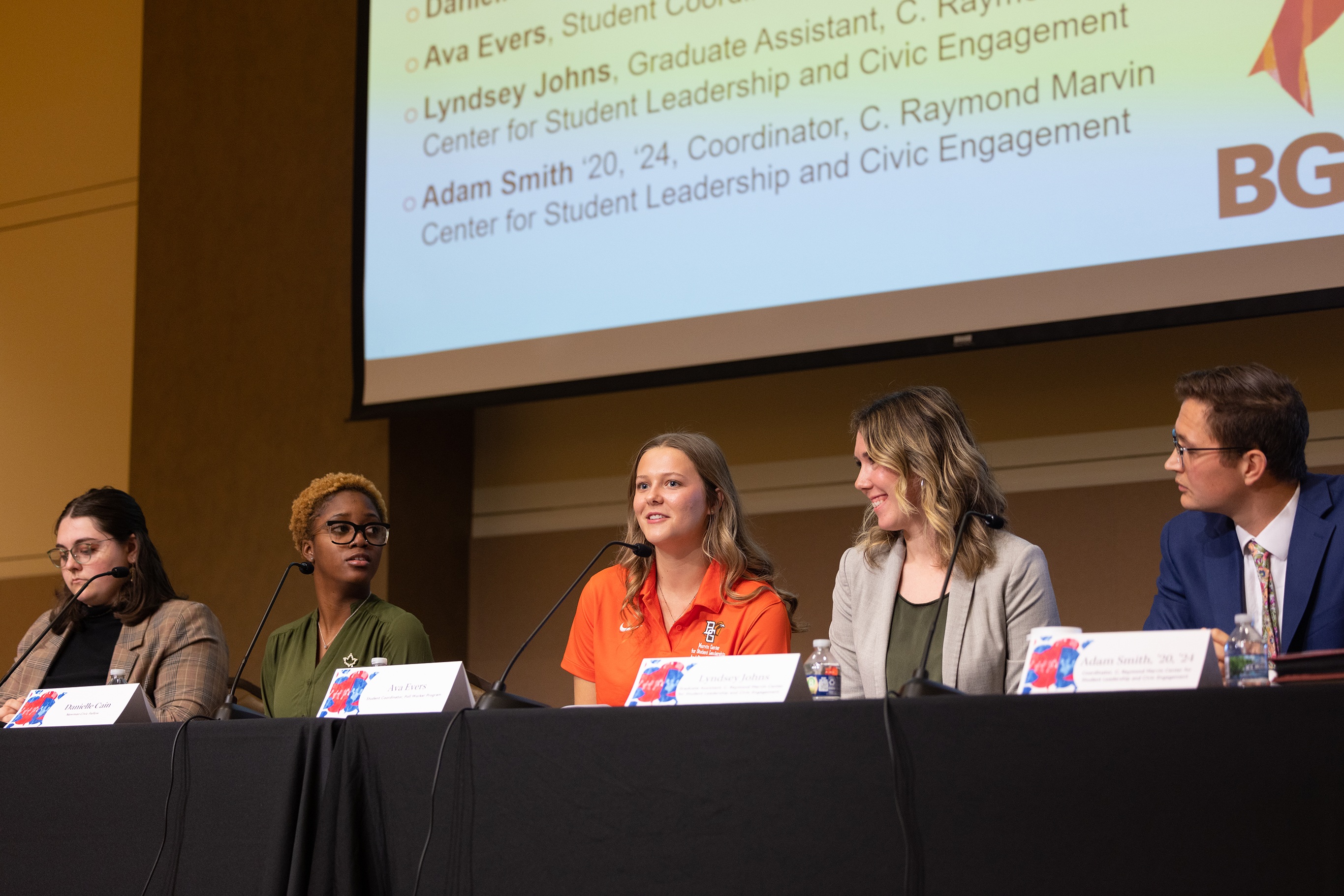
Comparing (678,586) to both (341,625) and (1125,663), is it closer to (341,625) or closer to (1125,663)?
(341,625)

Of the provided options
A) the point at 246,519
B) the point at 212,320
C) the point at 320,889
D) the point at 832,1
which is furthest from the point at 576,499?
the point at 320,889

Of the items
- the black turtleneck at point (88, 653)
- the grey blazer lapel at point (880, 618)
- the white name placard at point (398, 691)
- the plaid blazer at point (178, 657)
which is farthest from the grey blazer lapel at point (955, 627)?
the black turtleneck at point (88, 653)

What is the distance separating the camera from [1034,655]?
1.56 m

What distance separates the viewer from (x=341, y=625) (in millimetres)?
2787

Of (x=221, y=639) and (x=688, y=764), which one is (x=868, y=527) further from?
(x=221, y=639)

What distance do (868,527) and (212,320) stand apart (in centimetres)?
298

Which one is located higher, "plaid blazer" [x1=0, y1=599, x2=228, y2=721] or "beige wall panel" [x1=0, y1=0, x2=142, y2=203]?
"beige wall panel" [x1=0, y1=0, x2=142, y2=203]

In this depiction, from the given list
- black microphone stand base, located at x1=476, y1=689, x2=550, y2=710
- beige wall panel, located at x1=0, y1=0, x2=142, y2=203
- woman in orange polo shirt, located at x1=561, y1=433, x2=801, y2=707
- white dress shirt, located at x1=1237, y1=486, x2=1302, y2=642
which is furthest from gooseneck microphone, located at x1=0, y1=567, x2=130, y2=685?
beige wall panel, located at x1=0, y1=0, x2=142, y2=203

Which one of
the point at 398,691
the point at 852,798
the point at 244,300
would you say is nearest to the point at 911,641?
the point at 852,798

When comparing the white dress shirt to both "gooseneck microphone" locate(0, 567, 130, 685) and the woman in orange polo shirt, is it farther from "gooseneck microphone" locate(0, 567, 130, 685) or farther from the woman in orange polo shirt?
"gooseneck microphone" locate(0, 567, 130, 685)

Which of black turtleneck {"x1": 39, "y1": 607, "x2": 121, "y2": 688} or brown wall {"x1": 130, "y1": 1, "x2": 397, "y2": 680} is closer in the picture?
black turtleneck {"x1": 39, "y1": 607, "x2": 121, "y2": 688}

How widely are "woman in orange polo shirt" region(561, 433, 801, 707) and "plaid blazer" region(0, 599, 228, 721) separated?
2.56ft

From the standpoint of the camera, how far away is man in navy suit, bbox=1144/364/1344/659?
6.70 ft

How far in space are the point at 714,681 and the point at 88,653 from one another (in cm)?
180
